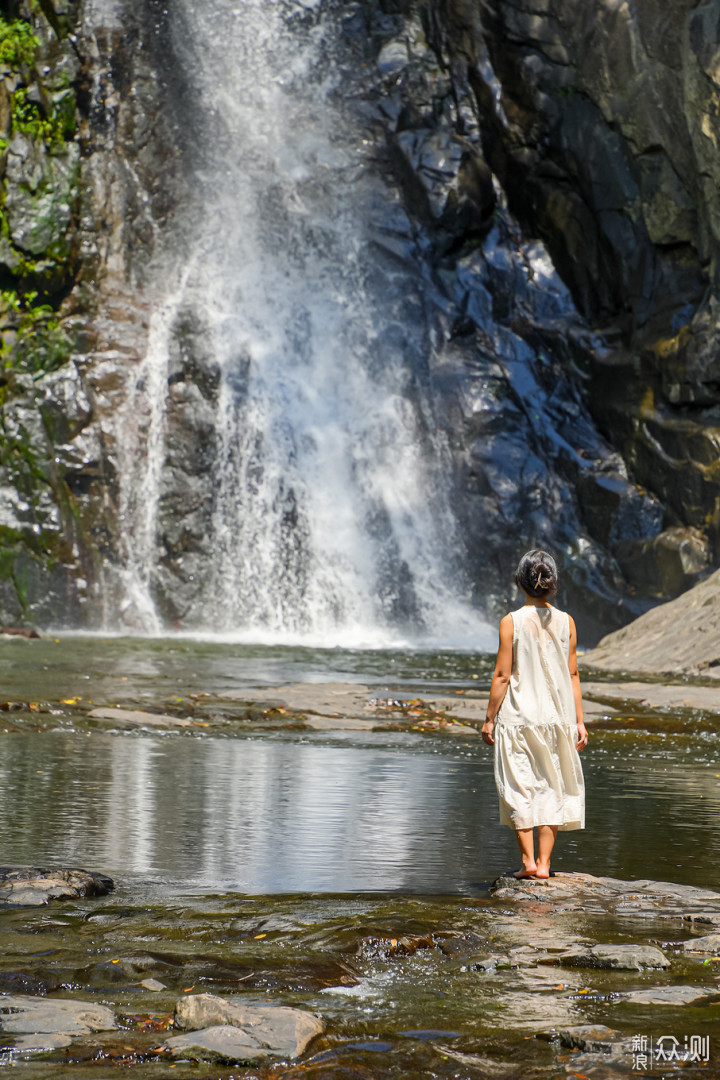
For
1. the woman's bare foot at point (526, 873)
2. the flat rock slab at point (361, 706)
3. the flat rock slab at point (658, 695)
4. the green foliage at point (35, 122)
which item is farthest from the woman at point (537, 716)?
the green foliage at point (35, 122)

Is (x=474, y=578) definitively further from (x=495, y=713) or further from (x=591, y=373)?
(x=495, y=713)

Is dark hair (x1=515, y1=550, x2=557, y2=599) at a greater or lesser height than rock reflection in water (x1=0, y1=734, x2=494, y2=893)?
greater

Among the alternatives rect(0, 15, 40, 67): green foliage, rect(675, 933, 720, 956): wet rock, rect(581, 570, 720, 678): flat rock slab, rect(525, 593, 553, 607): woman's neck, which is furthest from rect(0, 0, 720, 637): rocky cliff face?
rect(675, 933, 720, 956): wet rock

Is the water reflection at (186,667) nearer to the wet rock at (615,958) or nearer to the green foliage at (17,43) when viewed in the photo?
the wet rock at (615,958)

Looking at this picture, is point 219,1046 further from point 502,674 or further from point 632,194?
point 632,194

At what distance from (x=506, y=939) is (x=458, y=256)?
1005 inches

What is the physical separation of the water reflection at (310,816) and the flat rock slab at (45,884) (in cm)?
24

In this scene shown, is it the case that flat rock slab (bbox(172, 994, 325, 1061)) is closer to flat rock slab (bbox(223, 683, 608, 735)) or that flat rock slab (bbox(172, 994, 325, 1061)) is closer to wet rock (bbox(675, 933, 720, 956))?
wet rock (bbox(675, 933, 720, 956))

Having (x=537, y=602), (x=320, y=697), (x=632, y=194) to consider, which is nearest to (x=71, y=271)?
(x=632, y=194)

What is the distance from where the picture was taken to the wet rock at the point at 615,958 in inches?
154

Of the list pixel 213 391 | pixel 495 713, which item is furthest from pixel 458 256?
pixel 495 713

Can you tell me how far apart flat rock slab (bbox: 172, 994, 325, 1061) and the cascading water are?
19288 millimetres

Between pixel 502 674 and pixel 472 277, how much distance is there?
23.7m

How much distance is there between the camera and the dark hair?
5.60m
